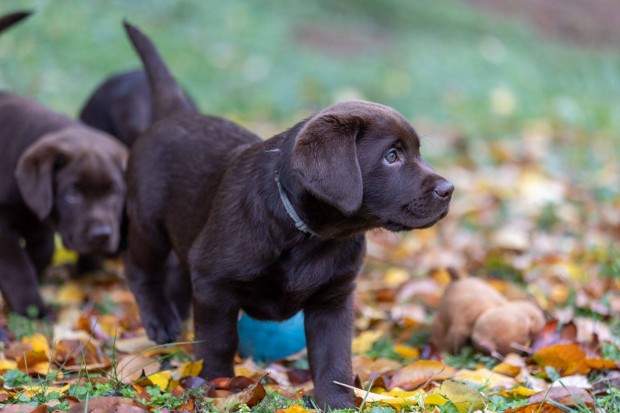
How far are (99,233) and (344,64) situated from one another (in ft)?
24.2

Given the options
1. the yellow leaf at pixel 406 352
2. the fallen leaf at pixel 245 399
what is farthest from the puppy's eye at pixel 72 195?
the fallen leaf at pixel 245 399

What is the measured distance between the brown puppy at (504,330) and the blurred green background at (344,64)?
156 inches

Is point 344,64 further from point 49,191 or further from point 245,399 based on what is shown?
point 245,399

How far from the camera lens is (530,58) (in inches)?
523

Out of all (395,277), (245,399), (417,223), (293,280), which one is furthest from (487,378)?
(395,277)

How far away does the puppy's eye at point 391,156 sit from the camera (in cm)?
319

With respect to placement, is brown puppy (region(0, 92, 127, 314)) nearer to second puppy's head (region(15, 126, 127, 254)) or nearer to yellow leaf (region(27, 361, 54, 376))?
second puppy's head (region(15, 126, 127, 254))

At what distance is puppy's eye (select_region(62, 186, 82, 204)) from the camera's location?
4918 millimetres

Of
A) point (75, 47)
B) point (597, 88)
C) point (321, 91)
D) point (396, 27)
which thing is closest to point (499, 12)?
point (396, 27)

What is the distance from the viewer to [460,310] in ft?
13.2

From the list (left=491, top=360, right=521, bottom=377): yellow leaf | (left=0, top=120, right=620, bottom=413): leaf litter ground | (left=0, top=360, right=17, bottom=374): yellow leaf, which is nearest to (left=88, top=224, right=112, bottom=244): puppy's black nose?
(left=0, top=120, right=620, bottom=413): leaf litter ground

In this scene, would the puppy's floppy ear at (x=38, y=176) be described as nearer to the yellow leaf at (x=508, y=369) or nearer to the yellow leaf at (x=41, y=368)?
the yellow leaf at (x=41, y=368)

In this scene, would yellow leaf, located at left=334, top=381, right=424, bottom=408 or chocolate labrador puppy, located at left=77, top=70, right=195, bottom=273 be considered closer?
yellow leaf, located at left=334, top=381, right=424, bottom=408

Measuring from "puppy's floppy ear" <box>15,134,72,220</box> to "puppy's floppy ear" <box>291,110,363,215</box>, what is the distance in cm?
215
